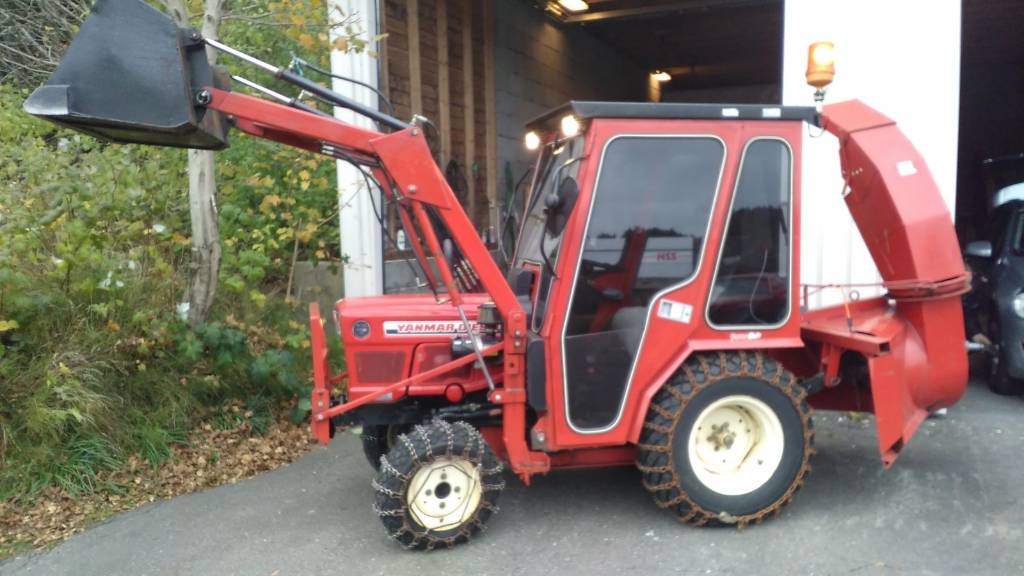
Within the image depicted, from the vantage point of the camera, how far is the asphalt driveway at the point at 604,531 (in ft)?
12.1

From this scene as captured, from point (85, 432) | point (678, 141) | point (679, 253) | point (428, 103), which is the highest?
point (428, 103)

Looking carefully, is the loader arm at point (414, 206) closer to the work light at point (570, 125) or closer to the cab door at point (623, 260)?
the cab door at point (623, 260)

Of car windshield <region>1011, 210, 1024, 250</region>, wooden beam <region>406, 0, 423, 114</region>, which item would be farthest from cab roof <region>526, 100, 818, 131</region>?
wooden beam <region>406, 0, 423, 114</region>

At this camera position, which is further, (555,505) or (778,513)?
(555,505)

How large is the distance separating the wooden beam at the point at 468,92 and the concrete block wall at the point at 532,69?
71cm

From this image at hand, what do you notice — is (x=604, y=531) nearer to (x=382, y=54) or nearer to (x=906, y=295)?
(x=906, y=295)

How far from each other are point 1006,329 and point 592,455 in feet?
13.0

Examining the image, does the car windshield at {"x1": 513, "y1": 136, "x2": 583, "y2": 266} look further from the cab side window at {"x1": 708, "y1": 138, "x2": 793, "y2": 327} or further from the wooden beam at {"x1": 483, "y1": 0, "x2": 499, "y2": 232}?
the wooden beam at {"x1": 483, "y1": 0, "x2": 499, "y2": 232}

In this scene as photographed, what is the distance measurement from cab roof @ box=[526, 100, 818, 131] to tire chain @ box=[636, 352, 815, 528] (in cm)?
122

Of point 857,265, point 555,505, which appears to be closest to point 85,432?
point 555,505

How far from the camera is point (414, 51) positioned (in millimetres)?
7973

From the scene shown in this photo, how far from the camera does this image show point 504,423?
396 cm

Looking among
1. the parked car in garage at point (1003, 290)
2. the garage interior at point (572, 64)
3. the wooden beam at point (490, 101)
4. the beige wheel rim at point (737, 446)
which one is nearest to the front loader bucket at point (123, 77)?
the garage interior at point (572, 64)

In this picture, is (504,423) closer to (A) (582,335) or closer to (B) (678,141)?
(A) (582,335)
